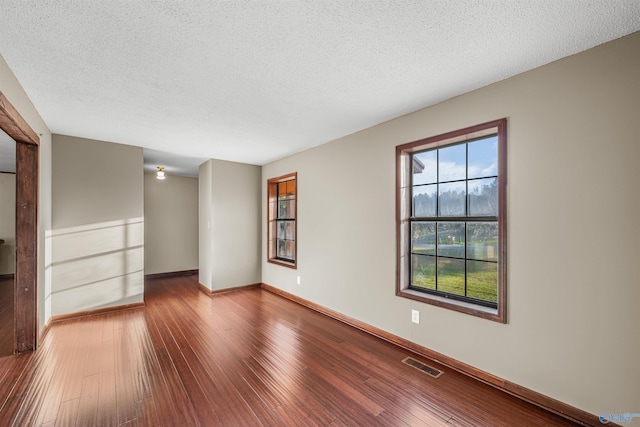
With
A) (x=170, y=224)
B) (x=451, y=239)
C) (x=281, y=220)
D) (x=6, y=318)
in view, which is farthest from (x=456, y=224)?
(x=170, y=224)

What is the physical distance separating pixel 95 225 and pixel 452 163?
15.6ft

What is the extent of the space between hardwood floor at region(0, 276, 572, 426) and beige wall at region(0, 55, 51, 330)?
1.46 ft

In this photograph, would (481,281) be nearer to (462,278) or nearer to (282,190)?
(462,278)

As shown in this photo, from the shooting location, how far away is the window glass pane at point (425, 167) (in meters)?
2.93

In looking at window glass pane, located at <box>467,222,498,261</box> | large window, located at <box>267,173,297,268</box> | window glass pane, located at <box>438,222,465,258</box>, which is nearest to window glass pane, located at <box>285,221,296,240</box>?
large window, located at <box>267,173,297,268</box>

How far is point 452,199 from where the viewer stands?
277cm

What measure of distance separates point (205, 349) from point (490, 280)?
290 centimetres

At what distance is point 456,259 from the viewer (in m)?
2.67

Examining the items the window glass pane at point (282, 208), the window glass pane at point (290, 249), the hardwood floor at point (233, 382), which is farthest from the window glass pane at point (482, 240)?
the window glass pane at point (282, 208)

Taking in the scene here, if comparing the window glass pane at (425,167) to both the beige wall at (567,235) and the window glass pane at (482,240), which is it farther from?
the window glass pane at (482,240)

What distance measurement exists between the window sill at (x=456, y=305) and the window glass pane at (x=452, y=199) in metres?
0.84

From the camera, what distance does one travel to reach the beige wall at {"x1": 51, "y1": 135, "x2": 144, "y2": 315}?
12.3 feet

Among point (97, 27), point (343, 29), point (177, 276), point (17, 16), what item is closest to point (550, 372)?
point (343, 29)

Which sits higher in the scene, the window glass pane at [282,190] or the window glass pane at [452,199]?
the window glass pane at [282,190]
